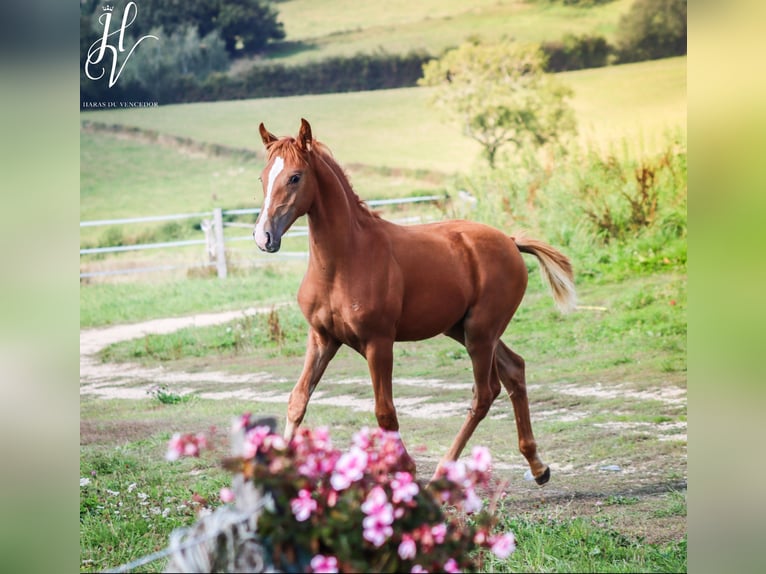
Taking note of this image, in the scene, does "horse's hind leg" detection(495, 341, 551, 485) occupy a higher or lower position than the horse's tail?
lower

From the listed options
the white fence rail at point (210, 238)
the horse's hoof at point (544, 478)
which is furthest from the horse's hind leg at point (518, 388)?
the white fence rail at point (210, 238)

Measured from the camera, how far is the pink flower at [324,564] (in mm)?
2678

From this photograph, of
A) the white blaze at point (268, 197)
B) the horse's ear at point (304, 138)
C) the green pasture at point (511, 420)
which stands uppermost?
the horse's ear at point (304, 138)

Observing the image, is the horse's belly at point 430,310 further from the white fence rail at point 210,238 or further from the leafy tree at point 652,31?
the leafy tree at point 652,31

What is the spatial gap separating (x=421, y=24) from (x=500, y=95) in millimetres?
1102

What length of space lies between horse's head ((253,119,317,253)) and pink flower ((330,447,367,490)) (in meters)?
1.36

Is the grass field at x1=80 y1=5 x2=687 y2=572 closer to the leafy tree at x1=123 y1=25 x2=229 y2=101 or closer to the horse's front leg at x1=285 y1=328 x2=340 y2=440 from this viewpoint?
the leafy tree at x1=123 y1=25 x2=229 y2=101

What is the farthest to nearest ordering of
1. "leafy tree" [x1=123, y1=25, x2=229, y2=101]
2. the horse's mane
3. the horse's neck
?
"leafy tree" [x1=123, y1=25, x2=229, y2=101], the horse's neck, the horse's mane

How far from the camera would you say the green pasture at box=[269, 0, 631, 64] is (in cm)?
944

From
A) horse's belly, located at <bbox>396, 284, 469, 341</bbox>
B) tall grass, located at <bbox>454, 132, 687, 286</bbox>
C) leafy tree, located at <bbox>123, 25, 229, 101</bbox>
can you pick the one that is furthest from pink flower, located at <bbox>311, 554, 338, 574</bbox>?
leafy tree, located at <bbox>123, 25, 229, 101</bbox>

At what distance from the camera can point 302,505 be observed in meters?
2.71

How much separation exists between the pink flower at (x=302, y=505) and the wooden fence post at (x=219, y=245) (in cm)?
710

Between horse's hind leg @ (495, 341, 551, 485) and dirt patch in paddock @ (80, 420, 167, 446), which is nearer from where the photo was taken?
horse's hind leg @ (495, 341, 551, 485)

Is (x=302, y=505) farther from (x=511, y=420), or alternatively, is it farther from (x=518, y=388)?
(x=511, y=420)
